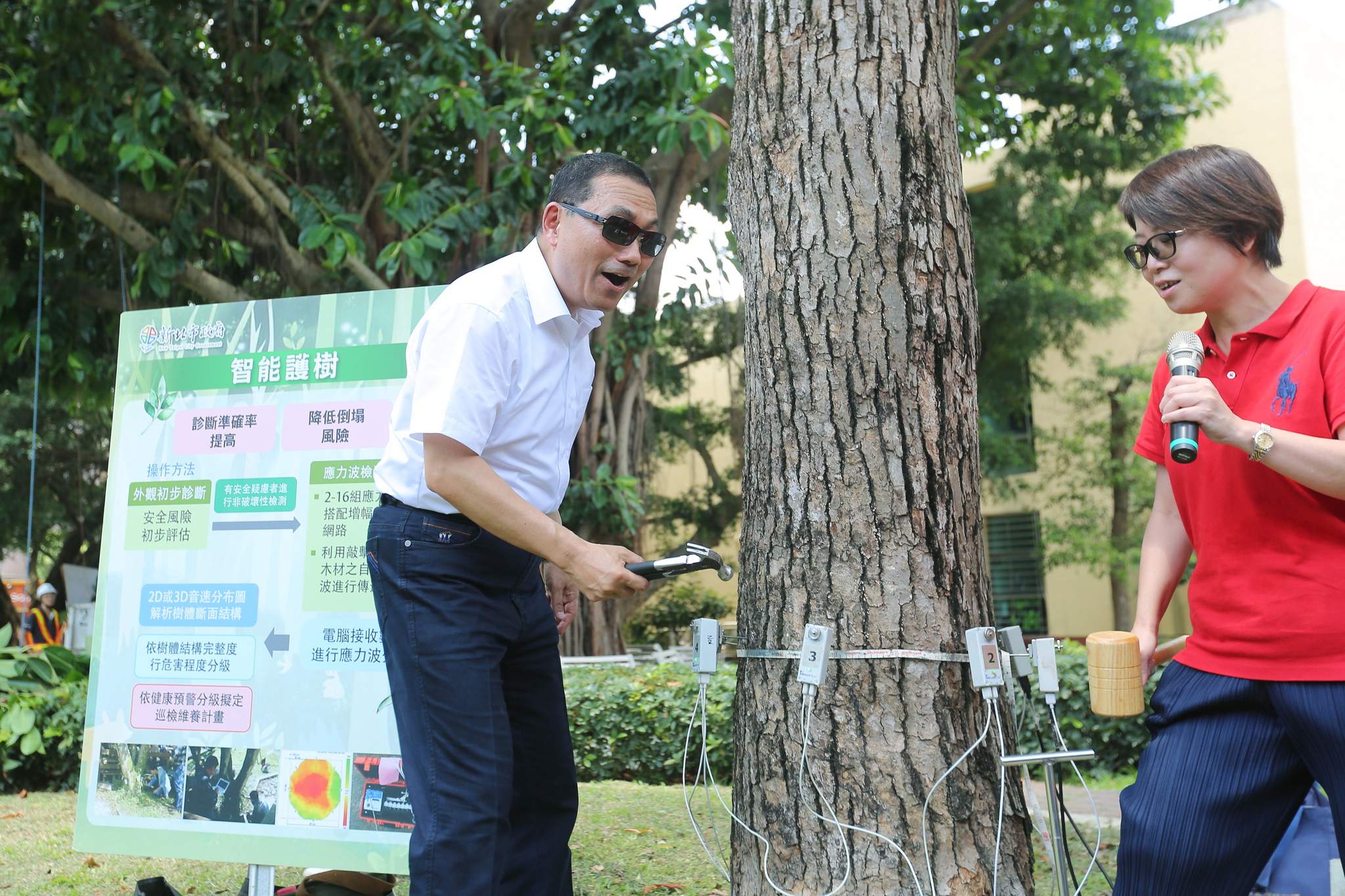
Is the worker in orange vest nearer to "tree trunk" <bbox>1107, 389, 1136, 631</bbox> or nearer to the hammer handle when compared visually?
"tree trunk" <bbox>1107, 389, 1136, 631</bbox>

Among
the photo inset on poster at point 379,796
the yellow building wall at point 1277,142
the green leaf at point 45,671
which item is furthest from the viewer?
the yellow building wall at point 1277,142

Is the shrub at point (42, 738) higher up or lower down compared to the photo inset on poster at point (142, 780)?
lower down

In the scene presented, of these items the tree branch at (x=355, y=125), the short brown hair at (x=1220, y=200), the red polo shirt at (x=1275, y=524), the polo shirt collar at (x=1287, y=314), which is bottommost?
the red polo shirt at (x=1275, y=524)

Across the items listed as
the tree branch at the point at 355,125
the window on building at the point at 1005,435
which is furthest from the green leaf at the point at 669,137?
the window on building at the point at 1005,435

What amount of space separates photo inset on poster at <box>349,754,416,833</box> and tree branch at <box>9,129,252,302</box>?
18.5 ft

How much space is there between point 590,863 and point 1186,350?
114 inches

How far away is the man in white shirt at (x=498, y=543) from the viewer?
2248mm

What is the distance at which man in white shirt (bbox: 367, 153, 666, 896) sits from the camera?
2.25m

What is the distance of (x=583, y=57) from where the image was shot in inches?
326

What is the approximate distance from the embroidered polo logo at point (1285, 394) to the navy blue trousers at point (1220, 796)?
0.46m

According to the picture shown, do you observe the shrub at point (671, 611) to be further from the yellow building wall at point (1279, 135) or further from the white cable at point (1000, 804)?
the white cable at point (1000, 804)

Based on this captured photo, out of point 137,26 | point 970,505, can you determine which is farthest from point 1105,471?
point 970,505

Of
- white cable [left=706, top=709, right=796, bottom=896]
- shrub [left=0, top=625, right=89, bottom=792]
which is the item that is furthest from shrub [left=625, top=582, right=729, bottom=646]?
white cable [left=706, top=709, right=796, bottom=896]

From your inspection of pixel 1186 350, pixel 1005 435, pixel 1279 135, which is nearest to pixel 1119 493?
pixel 1005 435
